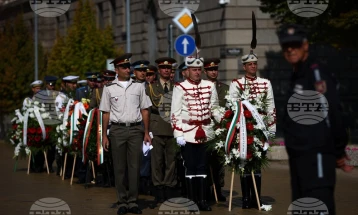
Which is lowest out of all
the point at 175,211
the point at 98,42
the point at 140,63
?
the point at 175,211

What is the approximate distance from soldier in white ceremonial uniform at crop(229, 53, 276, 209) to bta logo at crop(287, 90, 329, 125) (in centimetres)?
427

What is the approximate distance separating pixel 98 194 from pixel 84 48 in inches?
883

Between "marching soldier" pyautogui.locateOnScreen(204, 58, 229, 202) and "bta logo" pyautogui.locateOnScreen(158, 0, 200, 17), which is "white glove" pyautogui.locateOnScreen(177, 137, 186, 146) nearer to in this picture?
"marching soldier" pyautogui.locateOnScreen(204, 58, 229, 202)

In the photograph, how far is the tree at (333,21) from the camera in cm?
2478

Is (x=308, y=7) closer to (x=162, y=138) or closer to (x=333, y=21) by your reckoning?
(x=333, y=21)

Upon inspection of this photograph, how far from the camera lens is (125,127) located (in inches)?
542

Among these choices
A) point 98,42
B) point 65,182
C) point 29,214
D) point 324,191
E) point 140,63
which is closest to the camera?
point 324,191

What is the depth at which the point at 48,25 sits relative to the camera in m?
55.2

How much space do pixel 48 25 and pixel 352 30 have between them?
31.4 meters

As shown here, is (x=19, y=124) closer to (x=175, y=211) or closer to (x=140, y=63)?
(x=140, y=63)

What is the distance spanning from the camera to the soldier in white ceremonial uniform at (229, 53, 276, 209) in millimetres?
13875

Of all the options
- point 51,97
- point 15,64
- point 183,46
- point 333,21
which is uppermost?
point 15,64

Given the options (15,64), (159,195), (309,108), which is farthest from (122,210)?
(15,64)

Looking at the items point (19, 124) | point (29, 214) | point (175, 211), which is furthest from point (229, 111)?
point (19, 124)
